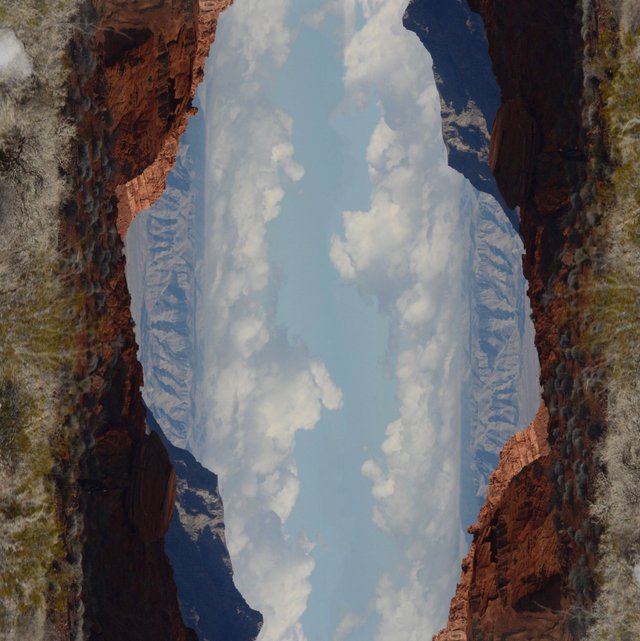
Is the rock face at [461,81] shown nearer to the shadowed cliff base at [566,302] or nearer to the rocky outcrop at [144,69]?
the rocky outcrop at [144,69]

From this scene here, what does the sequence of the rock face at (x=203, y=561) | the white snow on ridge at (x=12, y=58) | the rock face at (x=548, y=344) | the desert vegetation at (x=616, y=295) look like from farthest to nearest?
the rock face at (x=203, y=561)
the white snow on ridge at (x=12, y=58)
the rock face at (x=548, y=344)
the desert vegetation at (x=616, y=295)

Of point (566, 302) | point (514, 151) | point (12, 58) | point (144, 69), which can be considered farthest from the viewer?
point (144, 69)

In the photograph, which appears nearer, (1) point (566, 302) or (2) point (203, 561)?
(1) point (566, 302)

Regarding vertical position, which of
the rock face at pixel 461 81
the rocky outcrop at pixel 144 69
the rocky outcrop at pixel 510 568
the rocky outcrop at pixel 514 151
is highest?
the rock face at pixel 461 81

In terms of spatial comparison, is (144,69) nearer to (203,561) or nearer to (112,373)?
(112,373)

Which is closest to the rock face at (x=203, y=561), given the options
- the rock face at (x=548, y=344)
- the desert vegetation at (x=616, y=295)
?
the rock face at (x=548, y=344)

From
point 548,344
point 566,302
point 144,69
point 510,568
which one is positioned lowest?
point 510,568

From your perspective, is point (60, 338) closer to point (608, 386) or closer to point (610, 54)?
point (608, 386)

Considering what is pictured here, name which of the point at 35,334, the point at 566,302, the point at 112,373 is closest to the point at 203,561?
the point at 112,373
